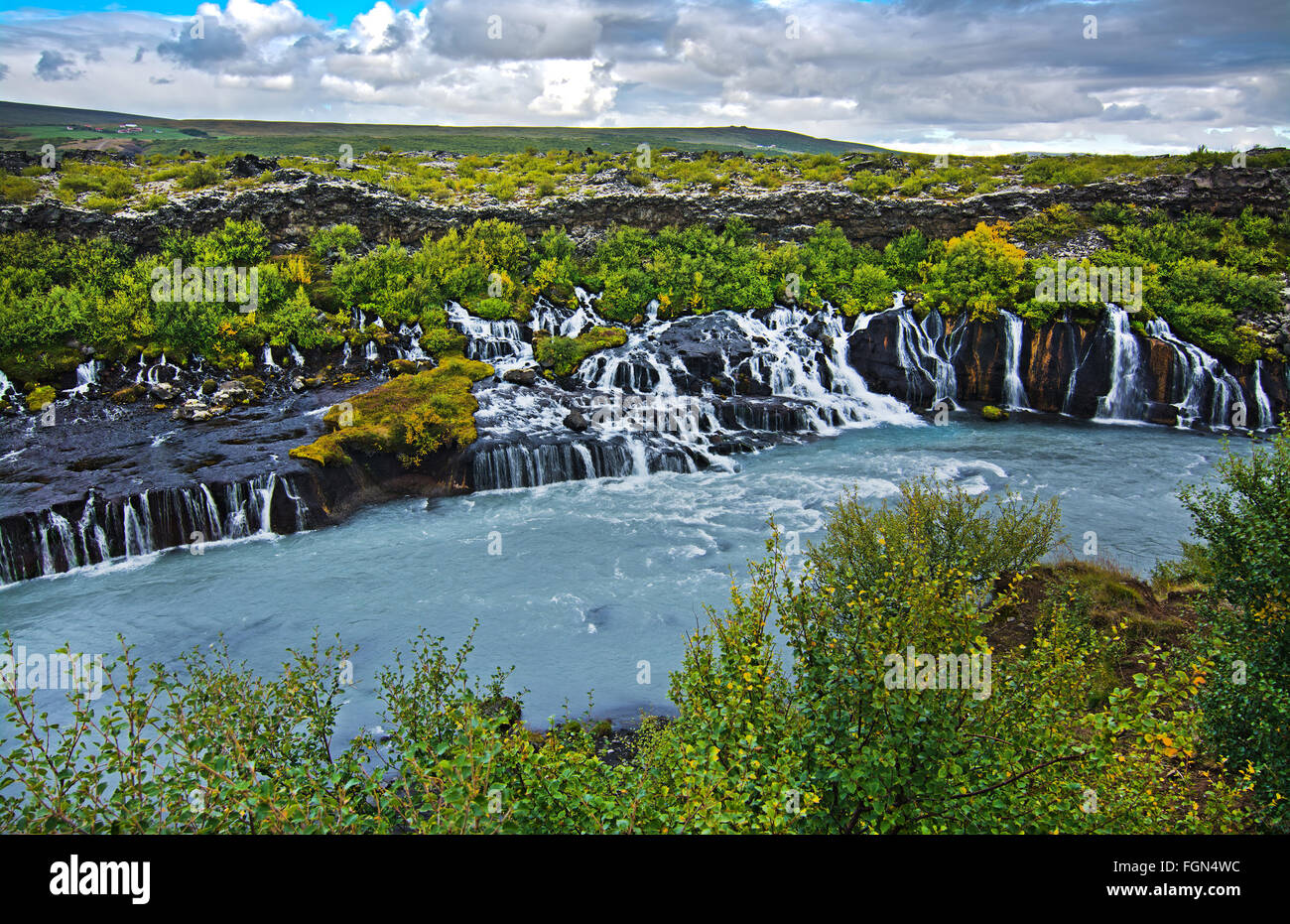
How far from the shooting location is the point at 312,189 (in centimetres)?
5062

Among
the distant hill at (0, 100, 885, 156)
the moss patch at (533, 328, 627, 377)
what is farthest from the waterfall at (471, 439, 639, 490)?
the distant hill at (0, 100, 885, 156)

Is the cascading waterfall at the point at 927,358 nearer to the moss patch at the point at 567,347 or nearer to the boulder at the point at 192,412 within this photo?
the moss patch at the point at 567,347

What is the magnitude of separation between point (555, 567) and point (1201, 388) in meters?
36.9

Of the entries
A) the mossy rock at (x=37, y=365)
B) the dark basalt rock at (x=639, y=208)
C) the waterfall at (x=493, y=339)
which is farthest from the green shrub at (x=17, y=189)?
the waterfall at (x=493, y=339)

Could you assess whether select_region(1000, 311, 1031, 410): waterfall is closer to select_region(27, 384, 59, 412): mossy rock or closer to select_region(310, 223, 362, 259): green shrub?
select_region(310, 223, 362, 259): green shrub

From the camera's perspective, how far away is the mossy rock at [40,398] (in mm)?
33875

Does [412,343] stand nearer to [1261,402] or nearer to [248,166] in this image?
[248,166]

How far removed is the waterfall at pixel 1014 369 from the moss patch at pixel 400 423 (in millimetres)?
31014

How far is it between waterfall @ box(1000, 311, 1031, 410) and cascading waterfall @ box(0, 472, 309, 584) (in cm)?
3857

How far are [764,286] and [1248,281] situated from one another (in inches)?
1087
